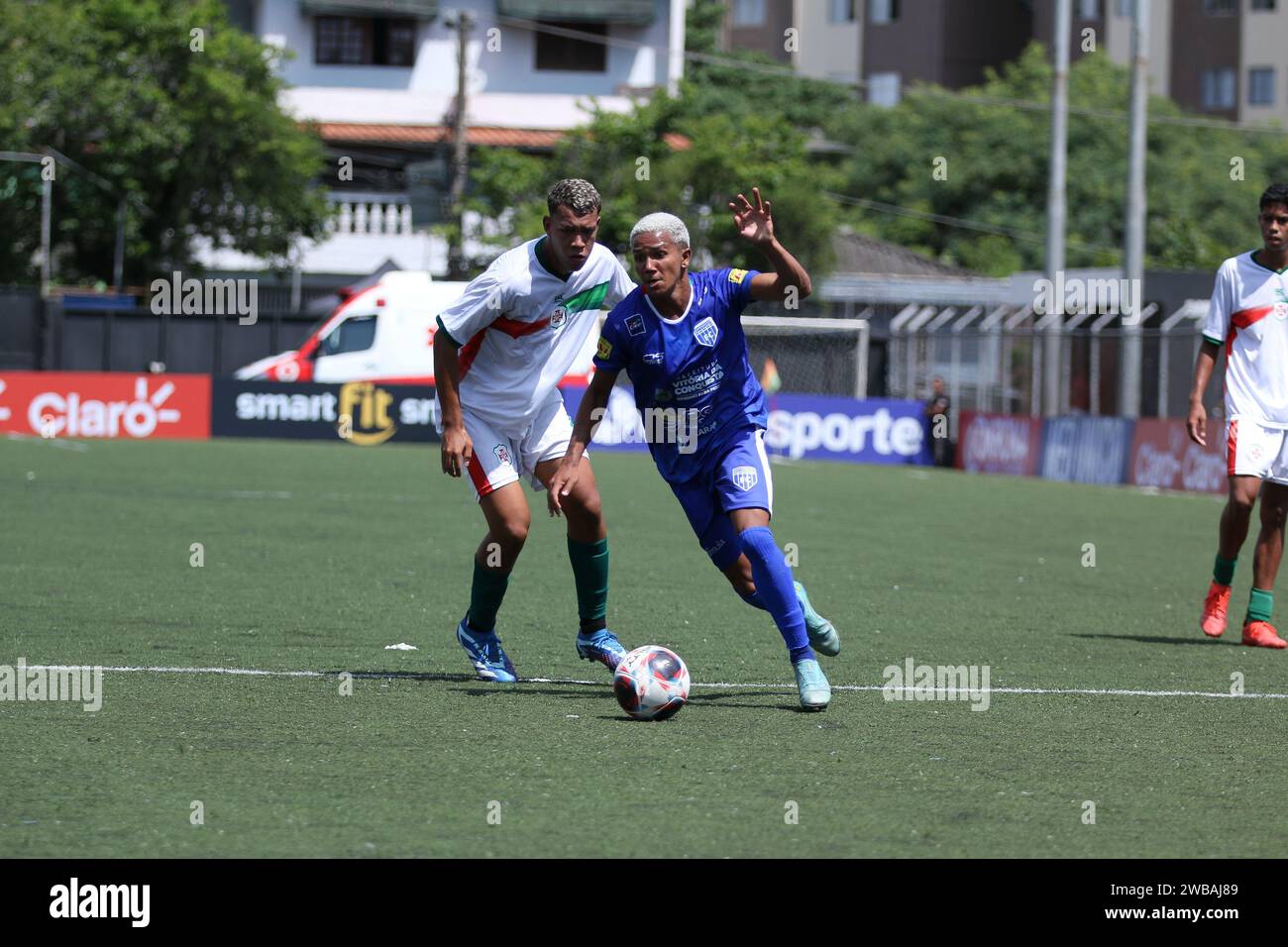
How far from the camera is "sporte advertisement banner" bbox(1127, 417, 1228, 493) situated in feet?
81.0

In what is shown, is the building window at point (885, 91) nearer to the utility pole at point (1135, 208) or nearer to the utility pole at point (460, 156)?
the utility pole at point (460, 156)

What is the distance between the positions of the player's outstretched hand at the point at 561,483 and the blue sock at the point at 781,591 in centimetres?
79

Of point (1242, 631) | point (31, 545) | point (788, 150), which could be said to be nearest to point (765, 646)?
point (1242, 631)

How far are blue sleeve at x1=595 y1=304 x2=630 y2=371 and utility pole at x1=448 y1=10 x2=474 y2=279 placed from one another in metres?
34.7

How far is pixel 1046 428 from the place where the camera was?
30.1 m

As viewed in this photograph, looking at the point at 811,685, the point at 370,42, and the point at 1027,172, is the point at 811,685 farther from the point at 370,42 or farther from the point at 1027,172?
the point at 1027,172

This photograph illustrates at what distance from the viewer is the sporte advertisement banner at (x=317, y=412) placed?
34.1m

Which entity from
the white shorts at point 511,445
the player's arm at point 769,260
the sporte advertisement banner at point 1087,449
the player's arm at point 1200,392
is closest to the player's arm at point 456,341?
the white shorts at point 511,445

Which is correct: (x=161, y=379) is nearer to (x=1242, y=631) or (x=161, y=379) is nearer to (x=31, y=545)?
(x=31, y=545)

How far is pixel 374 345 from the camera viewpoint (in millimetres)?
35750

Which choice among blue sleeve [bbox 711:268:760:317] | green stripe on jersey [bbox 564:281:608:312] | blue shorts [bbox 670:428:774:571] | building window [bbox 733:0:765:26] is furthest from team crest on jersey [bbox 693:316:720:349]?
building window [bbox 733:0:765:26]

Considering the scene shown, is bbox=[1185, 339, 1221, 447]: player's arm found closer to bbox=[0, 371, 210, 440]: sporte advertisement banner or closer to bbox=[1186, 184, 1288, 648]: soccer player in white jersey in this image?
bbox=[1186, 184, 1288, 648]: soccer player in white jersey

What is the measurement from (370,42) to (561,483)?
2034 inches

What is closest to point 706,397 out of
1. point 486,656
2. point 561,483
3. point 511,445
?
point 561,483
